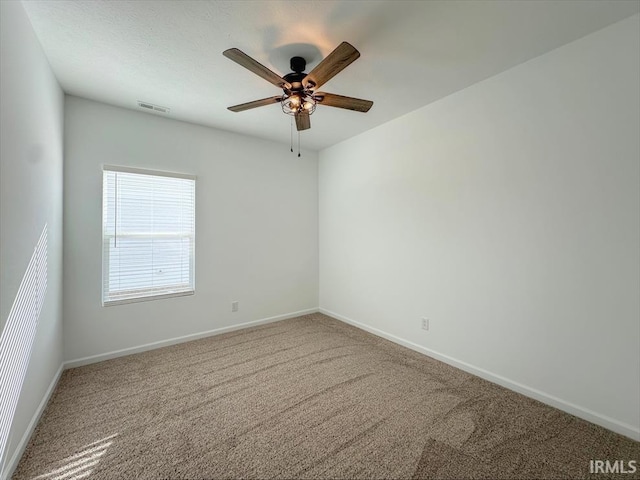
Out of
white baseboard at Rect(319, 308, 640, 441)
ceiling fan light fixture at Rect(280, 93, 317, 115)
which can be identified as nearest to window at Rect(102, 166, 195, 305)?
ceiling fan light fixture at Rect(280, 93, 317, 115)

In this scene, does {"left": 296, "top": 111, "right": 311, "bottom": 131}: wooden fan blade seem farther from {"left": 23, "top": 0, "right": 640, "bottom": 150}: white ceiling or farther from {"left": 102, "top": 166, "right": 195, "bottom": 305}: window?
{"left": 102, "top": 166, "right": 195, "bottom": 305}: window

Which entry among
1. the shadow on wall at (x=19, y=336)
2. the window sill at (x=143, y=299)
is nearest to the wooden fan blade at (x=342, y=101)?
Result: the shadow on wall at (x=19, y=336)

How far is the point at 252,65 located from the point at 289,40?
1.48ft

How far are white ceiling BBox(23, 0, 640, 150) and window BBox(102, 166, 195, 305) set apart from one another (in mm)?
899

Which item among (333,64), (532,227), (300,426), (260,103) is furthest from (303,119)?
(300,426)

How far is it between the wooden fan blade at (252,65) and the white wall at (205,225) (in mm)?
1982

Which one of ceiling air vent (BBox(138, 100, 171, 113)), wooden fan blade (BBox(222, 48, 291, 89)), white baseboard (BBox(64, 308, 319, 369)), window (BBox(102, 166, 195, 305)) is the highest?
ceiling air vent (BBox(138, 100, 171, 113))

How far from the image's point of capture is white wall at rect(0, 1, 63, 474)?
1.50 m

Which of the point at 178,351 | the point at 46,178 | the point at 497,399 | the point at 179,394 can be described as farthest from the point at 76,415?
the point at 497,399

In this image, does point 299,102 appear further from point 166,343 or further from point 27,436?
point 166,343

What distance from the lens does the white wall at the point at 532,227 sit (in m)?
1.88

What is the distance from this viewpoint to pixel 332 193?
4449 millimetres

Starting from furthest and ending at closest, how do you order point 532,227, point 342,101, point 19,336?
point 532,227, point 342,101, point 19,336

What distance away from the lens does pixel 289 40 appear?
2.01 meters
